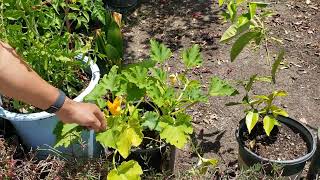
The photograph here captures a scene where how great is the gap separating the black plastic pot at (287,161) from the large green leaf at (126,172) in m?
0.64

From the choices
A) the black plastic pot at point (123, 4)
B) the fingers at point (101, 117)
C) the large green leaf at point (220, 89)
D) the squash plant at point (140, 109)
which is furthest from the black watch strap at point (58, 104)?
the black plastic pot at point (123, 4)

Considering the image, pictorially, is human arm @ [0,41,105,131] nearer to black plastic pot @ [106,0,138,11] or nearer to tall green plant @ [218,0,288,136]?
tall green plant @ [218,0,288,136]

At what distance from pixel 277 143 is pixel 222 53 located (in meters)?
1.35

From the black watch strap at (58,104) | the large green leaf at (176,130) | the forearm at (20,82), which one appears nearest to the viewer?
the forearm at (20,82)

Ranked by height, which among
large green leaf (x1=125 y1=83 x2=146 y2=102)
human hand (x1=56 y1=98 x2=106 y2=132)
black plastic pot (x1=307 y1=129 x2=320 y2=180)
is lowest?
black plastic pot (x1=307 y1=129 x2=320 y2=180)

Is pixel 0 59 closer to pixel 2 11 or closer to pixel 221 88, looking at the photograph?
pixel 2 11

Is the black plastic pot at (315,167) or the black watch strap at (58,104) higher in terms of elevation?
the black watch strap at (58,104)

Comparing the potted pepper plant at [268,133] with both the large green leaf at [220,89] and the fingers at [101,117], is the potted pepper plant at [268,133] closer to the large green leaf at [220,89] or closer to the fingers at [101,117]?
the large green leaf at [220,89]

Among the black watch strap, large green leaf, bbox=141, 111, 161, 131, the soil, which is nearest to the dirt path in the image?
the soil

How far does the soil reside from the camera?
2.53 m

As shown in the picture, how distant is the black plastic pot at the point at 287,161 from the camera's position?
2406 millimetres

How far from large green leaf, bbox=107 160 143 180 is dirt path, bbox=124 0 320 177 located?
729 millimetres

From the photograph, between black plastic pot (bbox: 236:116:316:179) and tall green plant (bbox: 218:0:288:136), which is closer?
tall green plant (bbox: 218:0:288:136)

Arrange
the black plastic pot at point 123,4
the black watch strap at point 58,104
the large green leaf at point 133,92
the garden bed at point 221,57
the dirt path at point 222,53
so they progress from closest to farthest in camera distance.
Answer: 1. the black watch strap at point 58,104
2. the large green leaf at point 133,92
3. the garden bed at point 221,57
4. the dirt path at point 222,53
5. the black plastic pot at point 123,4
